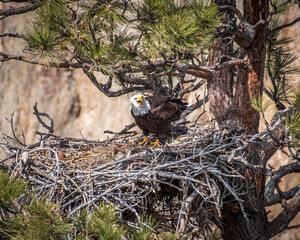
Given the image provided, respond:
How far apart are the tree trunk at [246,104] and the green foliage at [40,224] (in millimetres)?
1483

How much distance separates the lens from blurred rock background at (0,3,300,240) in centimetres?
709

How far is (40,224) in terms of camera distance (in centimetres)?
190

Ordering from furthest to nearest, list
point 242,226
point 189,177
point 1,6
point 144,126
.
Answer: point 1,6
point 144,126
point 242,226
point 189,177

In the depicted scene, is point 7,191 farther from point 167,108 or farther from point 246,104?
point 246,104

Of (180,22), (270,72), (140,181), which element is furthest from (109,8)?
(270,72)

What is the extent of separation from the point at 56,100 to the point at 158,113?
4.35 m

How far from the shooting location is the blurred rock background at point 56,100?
7086 millimetres

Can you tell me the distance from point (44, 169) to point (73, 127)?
435 cm

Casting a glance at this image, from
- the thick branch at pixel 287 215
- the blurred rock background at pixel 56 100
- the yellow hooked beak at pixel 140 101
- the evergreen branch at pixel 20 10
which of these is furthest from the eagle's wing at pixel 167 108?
the blurred rock background at pixel 56 100

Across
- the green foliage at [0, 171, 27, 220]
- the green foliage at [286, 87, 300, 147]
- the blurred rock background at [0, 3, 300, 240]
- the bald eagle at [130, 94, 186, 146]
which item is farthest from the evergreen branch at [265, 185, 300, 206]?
the blurred rock background at [0, 3, 300, 240]

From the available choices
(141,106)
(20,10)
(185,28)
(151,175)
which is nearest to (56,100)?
(141,106)

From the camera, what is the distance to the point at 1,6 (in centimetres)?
700

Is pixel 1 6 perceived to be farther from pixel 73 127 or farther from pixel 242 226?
pixel 242 226

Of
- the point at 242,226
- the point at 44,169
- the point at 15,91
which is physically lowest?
the point at 242,226
